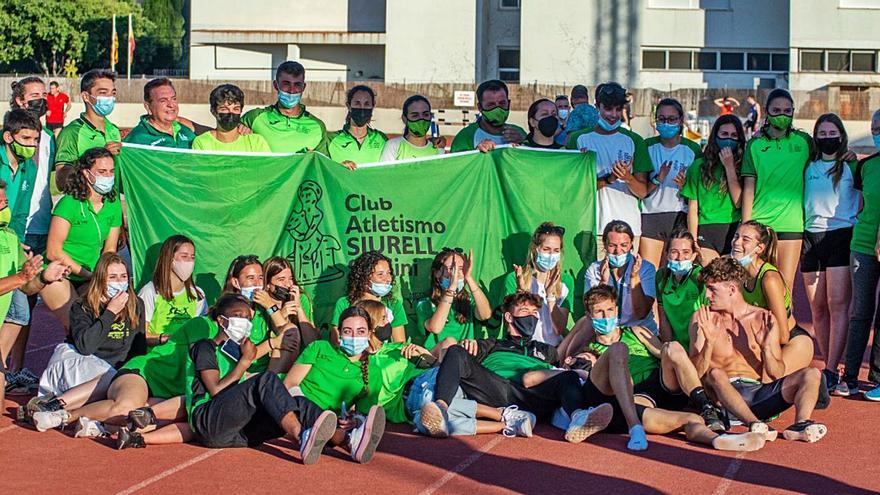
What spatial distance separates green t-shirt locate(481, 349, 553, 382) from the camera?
28.6 feet

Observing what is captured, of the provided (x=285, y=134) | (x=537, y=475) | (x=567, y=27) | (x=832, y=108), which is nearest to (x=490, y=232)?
(x=285, y=134)

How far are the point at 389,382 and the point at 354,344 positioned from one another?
469mm

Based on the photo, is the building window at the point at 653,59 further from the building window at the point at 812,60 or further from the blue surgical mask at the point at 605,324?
the blue surgical mask at the point at 605,324

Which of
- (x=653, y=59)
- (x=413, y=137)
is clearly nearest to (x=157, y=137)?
(x=413, y=137)

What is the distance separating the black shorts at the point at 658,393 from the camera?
8562 millimetres

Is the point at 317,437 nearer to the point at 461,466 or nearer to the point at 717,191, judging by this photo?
the point at 461,466

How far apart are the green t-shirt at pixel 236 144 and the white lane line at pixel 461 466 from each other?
342 centimetres

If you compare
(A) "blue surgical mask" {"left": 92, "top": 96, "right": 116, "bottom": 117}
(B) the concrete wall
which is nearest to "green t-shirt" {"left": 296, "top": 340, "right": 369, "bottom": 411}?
(A) "blue surgical mask" {"left": 92, "top": 96, "right": 116, "bottom": 117}

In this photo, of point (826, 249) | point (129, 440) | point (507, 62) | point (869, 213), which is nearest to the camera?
point (129, 440)

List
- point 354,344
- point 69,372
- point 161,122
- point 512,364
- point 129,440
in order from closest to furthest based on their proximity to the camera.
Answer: point 129,440 < point 354,344 < point 69,372 < point 512,364 < point 161,122

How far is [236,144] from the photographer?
10320mm

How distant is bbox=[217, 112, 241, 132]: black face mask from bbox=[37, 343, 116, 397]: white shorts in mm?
2206

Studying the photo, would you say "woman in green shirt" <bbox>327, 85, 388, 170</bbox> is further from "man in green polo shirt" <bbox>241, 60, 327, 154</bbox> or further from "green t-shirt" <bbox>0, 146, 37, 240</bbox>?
"green t-shirt" <bbox>0, 146, 37, 240</bbox>

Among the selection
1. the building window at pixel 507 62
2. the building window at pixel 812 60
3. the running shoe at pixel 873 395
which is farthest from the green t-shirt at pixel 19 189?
the building window at pixel 507 62
